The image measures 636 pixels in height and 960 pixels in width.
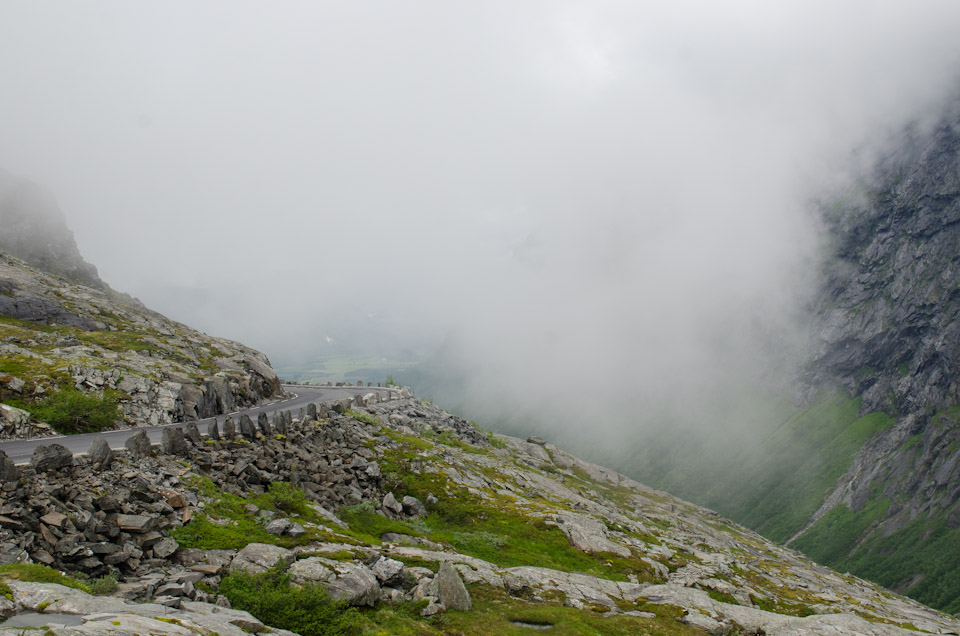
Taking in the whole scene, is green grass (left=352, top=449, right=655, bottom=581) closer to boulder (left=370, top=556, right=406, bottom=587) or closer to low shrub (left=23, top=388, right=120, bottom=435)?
boulder (left=370, top=556, right=406, bottom=587)

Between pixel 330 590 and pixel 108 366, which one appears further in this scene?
pixel 108 366

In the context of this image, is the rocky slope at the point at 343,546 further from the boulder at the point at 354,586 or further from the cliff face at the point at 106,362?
→ the cliff face at the point at 106,362

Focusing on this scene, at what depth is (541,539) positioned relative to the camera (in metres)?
43.8

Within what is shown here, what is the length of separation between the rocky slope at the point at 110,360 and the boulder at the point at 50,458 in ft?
78.5

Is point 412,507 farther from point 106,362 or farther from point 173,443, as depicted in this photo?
point 106,362

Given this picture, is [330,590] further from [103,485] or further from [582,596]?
[582,596]

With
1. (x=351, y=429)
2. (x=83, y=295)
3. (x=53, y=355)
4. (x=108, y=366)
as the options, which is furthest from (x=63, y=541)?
(x=83, y=295)

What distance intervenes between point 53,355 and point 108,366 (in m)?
7.97

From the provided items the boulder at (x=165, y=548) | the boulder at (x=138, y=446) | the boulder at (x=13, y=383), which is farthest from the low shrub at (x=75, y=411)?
the boulder at (x=165, y=548)

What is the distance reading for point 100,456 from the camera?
26375mm

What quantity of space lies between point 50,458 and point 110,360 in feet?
163

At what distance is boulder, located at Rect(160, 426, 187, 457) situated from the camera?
3169cm

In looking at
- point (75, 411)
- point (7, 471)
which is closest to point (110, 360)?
point (75, 411)

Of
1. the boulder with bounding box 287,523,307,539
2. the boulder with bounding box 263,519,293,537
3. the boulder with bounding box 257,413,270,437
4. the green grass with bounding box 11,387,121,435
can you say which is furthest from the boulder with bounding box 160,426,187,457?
the green grass with bounding box 11,387,121,435
